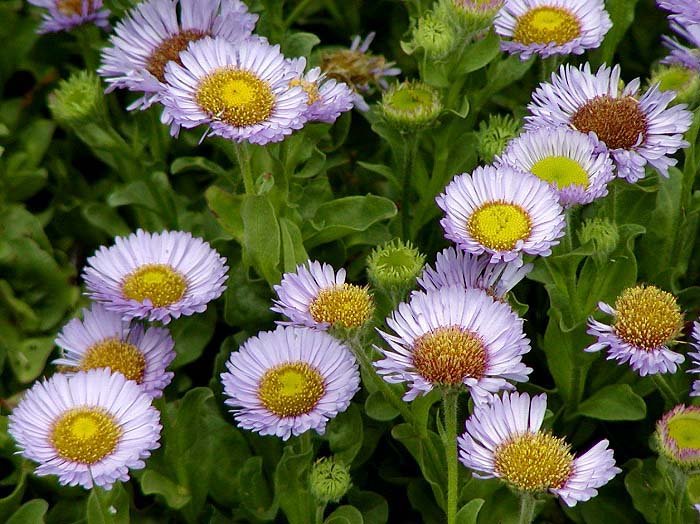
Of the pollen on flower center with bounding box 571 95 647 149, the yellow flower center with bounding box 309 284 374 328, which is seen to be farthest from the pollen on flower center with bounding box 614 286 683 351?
the yellow flower center with bounding box 309 284 374 328

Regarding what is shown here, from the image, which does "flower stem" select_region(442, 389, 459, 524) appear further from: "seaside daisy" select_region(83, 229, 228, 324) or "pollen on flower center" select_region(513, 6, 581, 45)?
"pollen on flower center" select_region(513, 6, 581, 45)

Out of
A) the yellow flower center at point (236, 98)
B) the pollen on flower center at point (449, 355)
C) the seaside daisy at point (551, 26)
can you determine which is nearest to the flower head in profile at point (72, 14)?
the yellow flower center at point (236, 98)

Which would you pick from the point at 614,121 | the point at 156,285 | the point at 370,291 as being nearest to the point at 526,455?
the point at 370,291

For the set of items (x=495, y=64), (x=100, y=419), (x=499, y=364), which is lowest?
(x=100, y=419)

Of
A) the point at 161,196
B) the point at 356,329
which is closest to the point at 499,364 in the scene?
the point at 356,329

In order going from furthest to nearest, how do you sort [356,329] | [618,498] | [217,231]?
[217,231], [618,498], [356,329]

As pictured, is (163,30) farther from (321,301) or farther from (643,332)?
(643,332)

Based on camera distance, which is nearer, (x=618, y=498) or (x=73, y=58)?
(x=618, y=498)

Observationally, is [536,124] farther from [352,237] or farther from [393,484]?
[393,484]
